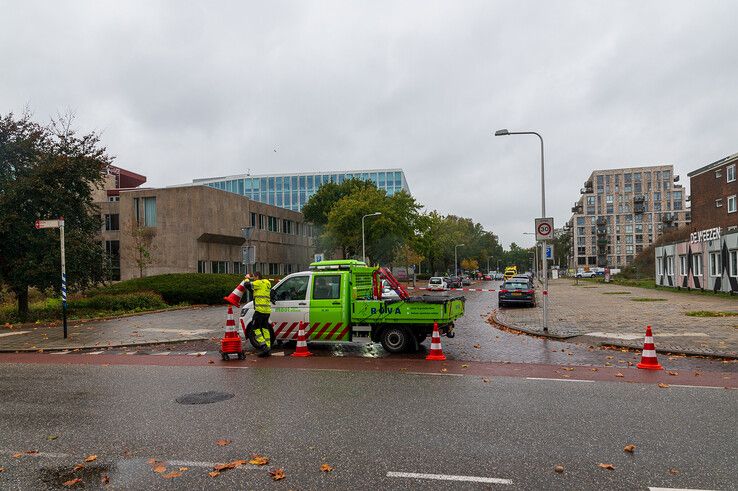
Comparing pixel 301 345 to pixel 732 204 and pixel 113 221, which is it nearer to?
pixel 113 221

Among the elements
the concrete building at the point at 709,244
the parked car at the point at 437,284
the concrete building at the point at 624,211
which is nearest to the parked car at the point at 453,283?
the parked car at the point at 437,284

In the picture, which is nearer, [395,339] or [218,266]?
[395,339]

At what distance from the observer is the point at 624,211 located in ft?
470

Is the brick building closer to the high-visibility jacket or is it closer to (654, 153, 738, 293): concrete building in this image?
(654, 153, 738, 293): concrete building

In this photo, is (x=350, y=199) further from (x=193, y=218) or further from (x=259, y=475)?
(x=259, y=475)

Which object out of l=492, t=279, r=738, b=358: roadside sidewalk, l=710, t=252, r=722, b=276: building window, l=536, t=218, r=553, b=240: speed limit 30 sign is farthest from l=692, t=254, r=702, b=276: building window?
l=536, t=218, r=553, b=240: speed limit 30 sign

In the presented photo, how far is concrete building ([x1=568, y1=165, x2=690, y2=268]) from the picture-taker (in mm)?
141750

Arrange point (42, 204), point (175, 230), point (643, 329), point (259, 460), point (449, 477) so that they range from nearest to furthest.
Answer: point (449, 477) → point (259, 460) → point (643, 329) → point (42, 204) → point (175, 230)

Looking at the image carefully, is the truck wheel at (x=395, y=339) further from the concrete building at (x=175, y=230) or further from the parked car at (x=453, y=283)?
the parked car at (x=453, y=283)

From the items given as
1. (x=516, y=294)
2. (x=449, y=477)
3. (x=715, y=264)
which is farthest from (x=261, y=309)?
(x=715, y=264)

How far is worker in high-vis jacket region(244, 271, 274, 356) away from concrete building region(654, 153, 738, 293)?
30.6 metres

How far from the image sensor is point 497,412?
6516mm

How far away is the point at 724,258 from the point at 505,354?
28.3 metres

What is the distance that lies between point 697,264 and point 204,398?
39575 mm
